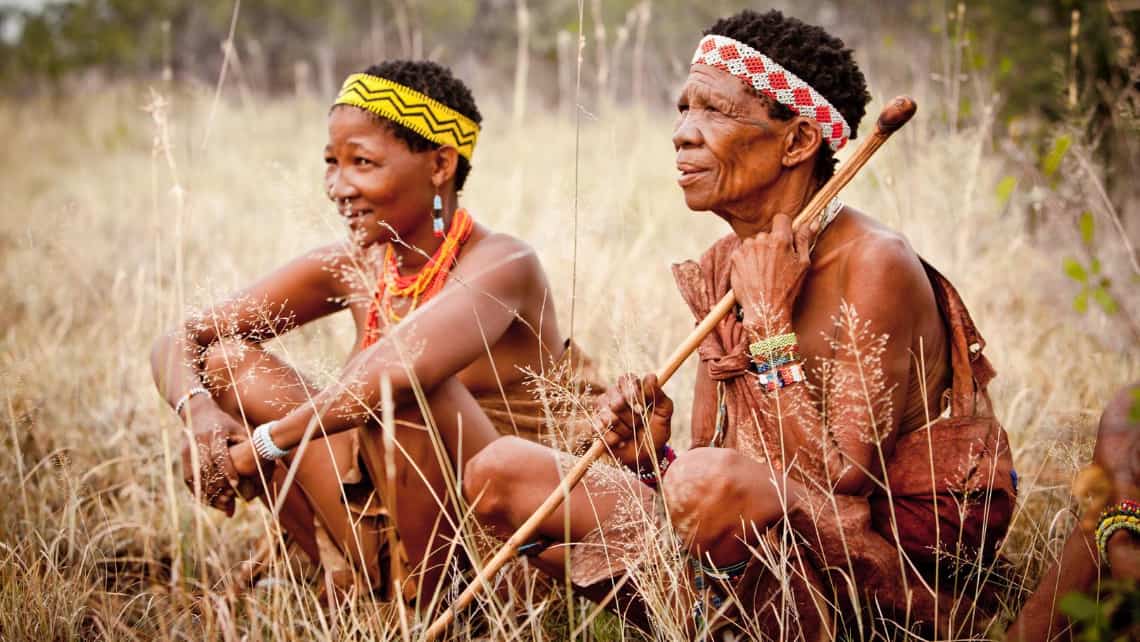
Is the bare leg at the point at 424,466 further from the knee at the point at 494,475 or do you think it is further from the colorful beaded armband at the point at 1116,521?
the colorful beaded armband at the point at 1116,521

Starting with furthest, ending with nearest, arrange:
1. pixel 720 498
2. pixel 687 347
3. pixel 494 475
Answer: pixel 494 475, pixel 687 347, pixel 720 498

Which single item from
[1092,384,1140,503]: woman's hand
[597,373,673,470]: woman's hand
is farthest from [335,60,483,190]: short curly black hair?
[1092,384,1140,503]: woman's hand

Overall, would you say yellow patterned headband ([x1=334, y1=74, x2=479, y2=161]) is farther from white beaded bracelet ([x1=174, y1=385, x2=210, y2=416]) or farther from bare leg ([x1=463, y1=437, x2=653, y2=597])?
bare leg ([x1=463, y1=437, x2=653, y2=597])

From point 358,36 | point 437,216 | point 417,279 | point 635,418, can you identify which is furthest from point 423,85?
point 358,36

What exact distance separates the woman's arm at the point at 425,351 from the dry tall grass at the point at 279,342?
3.6 inches

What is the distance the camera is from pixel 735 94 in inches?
87.6

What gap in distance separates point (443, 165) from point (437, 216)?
6.2 inches

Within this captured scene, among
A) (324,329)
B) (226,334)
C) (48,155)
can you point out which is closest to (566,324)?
(324,329)

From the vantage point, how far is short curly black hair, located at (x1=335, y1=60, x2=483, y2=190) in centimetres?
282

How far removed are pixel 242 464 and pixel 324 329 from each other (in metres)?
1.43

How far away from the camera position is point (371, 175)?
2779mm

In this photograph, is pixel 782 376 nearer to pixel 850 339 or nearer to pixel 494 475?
pixel 850 339

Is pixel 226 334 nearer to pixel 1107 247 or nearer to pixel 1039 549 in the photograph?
pixel 1039 549

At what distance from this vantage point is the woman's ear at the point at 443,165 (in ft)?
9.46
